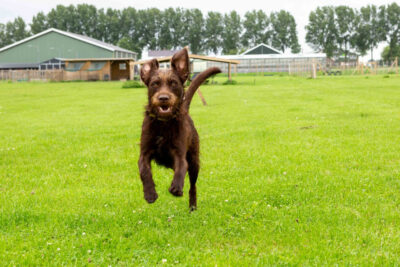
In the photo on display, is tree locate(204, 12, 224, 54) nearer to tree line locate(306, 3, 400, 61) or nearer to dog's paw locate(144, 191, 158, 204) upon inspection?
tree line locate(306, 3, 400, 61)

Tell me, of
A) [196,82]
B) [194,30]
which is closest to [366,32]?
[194,30]

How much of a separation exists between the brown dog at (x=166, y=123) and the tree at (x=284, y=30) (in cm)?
14387

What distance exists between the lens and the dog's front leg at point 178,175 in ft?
13.9

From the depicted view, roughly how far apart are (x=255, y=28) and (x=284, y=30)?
11.2 metres

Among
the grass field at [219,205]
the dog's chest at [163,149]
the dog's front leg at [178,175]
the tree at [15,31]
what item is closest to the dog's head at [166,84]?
the dog's chest at [163,149]

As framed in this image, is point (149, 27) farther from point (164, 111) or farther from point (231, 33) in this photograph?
point (164, 111)

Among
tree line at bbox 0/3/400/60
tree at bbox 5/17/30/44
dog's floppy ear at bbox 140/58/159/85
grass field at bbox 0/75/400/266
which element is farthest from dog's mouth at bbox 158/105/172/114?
tree at bbox 5/17/30/44

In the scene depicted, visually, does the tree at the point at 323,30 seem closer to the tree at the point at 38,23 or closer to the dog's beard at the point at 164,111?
the tree at the point at 38,23

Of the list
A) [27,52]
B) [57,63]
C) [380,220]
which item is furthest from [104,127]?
[27,52]

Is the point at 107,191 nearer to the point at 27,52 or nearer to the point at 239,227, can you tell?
the point at 239,227

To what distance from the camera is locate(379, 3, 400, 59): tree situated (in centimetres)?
13025

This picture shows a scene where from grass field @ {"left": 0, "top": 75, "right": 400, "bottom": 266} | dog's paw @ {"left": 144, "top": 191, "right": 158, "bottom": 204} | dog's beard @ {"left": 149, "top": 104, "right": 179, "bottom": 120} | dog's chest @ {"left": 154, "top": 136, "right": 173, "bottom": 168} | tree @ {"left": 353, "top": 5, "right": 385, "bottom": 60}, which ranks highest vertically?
tree @ {"left": 353, "top": 5, "right": 385, "bottom": 60}

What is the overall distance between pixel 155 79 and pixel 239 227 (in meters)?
2.21

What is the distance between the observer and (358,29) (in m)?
130
